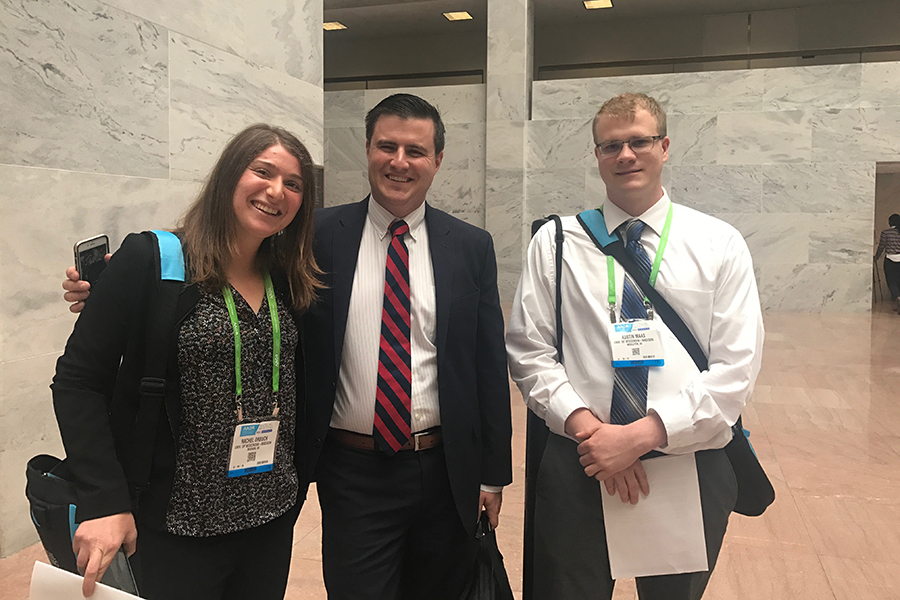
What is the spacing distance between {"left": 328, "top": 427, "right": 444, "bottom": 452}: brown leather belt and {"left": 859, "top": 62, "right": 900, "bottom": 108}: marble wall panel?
14555 millimetres

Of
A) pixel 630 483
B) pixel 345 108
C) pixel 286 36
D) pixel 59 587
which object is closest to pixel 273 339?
pixel 59 587

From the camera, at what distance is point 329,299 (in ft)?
7.64

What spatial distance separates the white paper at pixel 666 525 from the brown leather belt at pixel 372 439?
2.29ft

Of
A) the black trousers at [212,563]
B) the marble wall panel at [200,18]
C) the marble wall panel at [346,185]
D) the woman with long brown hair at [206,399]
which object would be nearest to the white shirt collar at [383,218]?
the woman with long brown hair at [206,399]

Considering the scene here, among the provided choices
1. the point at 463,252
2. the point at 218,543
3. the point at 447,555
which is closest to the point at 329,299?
→ the point at 463,252

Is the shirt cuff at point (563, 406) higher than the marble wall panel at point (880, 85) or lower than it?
lower

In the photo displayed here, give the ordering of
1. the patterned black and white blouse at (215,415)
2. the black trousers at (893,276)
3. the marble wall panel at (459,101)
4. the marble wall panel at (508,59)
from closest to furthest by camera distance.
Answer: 1. the patterned black and white blouse at (215,415)
2. the marble wall panel at (508,59)
3. the black trousers at (893,276)
4. the marble wall panel at (459,101)

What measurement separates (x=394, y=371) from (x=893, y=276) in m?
16.6

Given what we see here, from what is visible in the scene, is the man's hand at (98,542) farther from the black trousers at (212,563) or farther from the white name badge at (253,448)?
the white name badge at (253,448)

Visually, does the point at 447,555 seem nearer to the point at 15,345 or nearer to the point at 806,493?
the point at 15,345

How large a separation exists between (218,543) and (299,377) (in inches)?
21.5

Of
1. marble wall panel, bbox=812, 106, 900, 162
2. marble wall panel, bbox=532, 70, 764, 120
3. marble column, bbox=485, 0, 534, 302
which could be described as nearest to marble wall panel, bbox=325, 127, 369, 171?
marble column, bbox=485, 0, 534, 302

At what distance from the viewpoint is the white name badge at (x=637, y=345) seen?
219 cm

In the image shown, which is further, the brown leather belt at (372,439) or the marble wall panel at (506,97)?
the marble wall panel at (506,97)
